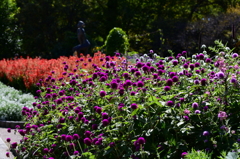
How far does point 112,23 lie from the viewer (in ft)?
81.5

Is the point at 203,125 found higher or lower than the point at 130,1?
lower

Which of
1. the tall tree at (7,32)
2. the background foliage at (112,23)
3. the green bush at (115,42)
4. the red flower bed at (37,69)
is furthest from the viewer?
the tall tree at (7,32)

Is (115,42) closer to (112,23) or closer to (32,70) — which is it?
(32,70)

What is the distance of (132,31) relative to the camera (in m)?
26.0

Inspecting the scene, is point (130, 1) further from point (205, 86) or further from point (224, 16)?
point (205, 86)

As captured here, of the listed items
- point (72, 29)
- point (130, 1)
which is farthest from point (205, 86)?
point (130, 1)

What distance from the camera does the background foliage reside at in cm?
1839

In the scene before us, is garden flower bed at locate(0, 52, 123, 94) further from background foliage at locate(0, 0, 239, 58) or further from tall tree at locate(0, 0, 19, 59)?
tall tree at locate(0, 0, 19, 59)

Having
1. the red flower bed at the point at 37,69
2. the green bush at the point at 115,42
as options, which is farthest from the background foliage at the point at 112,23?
the red flower bed at the point at 37,69

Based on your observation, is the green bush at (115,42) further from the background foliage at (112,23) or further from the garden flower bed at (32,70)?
the background foliage at (112,23)

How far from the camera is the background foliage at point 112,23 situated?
18391 mm

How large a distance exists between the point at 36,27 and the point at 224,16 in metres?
12.1

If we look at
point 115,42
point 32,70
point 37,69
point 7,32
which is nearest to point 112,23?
point 7,32

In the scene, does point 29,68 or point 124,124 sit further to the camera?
point 29,68
